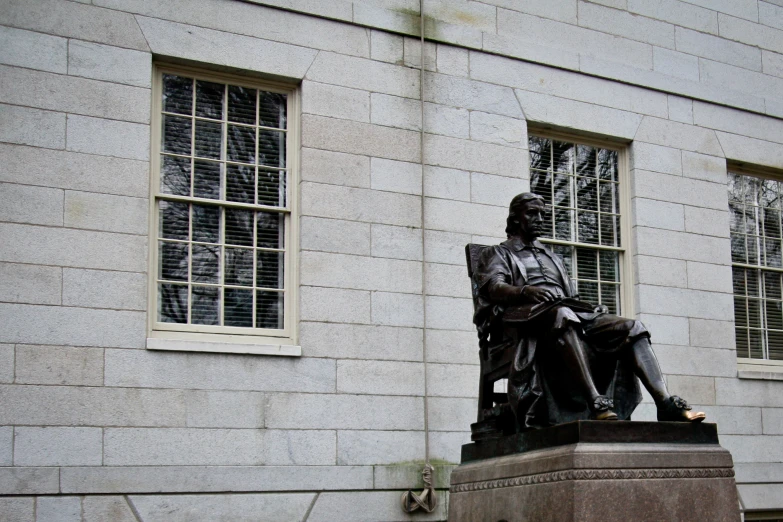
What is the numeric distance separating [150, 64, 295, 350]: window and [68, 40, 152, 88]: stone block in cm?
27

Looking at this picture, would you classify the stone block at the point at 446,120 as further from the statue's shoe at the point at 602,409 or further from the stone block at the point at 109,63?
the statue's shoe at the point at 602,409

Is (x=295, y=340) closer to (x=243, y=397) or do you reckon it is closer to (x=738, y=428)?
(x=243, y=397)

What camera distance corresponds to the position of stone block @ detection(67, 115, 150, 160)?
8633 millimetres

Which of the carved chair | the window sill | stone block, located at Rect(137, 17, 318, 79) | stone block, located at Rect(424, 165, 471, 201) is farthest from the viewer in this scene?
stone block, located at Rect(424, 165, 471, 201)

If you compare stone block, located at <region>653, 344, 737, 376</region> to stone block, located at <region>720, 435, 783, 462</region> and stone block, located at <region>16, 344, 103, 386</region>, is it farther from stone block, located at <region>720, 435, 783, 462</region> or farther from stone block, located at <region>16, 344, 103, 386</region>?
stone block, located at <region>16, 344, 103, 386</region>

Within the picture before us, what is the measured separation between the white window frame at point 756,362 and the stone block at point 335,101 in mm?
4545

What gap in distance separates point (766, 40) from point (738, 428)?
4533mm

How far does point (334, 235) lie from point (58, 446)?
291 cm

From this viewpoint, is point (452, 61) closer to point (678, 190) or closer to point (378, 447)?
point (678, 190)

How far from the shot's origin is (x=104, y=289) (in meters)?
8.51

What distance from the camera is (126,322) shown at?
8.52 meters

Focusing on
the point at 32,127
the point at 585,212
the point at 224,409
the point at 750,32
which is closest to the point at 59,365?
the point at 224,409

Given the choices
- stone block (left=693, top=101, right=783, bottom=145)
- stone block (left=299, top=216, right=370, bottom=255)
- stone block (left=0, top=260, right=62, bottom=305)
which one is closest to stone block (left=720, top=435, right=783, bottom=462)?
stone block (left=693, top=101, right=783, bottom=145)

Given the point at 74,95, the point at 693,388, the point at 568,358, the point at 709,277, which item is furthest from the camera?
the point at 709,277
